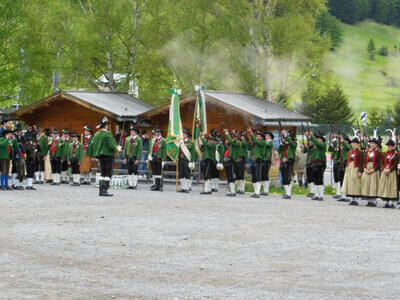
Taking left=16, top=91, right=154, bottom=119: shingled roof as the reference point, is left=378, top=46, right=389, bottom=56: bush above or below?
above

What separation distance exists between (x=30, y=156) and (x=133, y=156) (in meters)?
3.28

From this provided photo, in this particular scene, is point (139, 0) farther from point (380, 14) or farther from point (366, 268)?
point (366, 268)

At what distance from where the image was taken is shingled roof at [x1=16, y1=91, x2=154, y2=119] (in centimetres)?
3300

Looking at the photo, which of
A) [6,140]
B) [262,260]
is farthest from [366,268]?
[6,140]

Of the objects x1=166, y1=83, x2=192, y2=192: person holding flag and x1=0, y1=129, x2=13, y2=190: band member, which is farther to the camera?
x1=166, y1=83, x2=192, y2=192: person holding flag

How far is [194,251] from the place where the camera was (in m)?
12.6

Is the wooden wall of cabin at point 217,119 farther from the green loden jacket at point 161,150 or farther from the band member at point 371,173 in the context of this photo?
the band member at point 371,173

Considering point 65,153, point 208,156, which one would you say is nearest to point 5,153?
point 65,153

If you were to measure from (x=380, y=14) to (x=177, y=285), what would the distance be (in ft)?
100

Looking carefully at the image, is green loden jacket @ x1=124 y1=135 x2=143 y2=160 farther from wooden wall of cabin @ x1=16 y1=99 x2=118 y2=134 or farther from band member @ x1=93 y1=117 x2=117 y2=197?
wooden wall of cabin @ x1=16 y1=99 x2=118 y2=134

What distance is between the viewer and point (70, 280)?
1020 cm

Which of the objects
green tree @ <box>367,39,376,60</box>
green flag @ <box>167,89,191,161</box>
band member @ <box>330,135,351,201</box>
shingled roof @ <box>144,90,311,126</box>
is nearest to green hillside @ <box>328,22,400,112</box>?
green tree @ <box>367,39,376,60</box>

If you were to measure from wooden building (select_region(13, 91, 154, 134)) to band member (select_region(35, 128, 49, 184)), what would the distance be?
3.48 m

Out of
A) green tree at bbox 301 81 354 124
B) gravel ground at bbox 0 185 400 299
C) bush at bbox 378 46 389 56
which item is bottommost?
gravel ground at bbox 0 185 400 299
